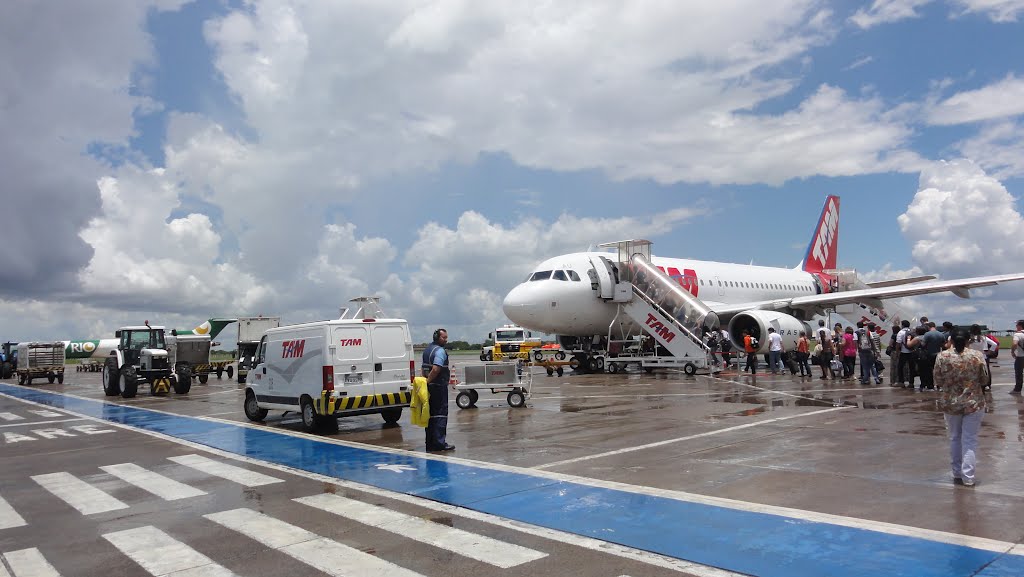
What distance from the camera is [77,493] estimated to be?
830 centimetres

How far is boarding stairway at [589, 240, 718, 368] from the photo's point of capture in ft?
81.8

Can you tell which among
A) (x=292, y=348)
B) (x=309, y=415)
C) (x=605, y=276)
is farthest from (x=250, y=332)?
(x=309, y=415)

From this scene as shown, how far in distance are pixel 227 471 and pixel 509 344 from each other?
116 ft

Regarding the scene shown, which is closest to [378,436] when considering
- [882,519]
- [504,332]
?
[882,519]

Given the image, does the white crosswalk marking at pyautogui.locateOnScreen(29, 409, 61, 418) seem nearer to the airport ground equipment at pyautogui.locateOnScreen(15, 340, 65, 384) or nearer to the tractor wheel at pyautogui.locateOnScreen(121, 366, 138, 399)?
the tractor wheel at pyautogui.locateOnScreen(121, 366, 138, 399)

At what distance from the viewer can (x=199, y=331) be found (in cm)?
5241

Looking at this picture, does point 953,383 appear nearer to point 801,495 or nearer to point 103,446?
point 801,495

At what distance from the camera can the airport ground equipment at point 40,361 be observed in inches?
1500

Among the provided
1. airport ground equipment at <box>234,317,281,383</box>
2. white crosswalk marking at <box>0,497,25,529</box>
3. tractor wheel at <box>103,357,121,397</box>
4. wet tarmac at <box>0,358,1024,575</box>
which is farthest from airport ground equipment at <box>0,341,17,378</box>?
white crosswalk marking at <box>0,497,25,529</box>

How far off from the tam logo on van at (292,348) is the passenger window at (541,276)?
44.2 ft

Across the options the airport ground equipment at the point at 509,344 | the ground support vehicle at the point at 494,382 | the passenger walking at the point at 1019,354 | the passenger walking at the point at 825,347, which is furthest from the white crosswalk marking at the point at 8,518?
the airport ground equipment at the point at 509,344

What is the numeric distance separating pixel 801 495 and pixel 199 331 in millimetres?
52739

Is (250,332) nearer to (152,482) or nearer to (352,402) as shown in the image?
(352,402)

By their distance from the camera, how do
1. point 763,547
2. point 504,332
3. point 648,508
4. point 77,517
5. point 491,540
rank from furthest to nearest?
point 504,332
point 77,517
point 648,508
point 491,540
point 763,547
